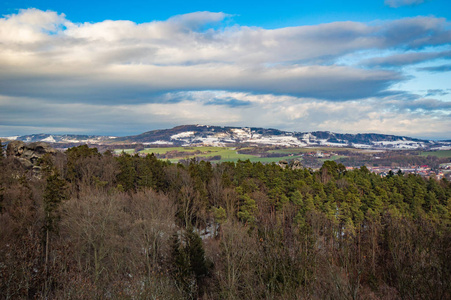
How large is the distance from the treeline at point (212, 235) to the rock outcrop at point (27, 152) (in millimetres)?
3497

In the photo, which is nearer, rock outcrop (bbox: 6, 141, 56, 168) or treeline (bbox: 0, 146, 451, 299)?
treeline (bbox: 0, 146, 451, 299)

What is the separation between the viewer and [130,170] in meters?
63.7

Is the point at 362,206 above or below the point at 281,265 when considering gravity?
below

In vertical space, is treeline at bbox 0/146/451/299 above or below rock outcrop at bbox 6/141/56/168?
below

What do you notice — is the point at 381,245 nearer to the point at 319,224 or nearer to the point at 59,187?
the point at 319,224

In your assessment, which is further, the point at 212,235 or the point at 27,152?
the point at 27,152

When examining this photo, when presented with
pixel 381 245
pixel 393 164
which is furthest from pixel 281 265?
pixel 393 164

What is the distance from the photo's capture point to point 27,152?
2611 inches

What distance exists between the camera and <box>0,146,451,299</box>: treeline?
745 inches

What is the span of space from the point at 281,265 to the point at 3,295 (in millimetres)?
17049

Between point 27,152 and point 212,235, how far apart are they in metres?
46.3

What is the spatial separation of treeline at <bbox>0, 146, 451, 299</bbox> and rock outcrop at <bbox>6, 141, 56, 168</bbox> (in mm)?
3497

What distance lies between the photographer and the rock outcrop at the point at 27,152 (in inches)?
2544

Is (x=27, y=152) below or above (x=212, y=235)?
above
